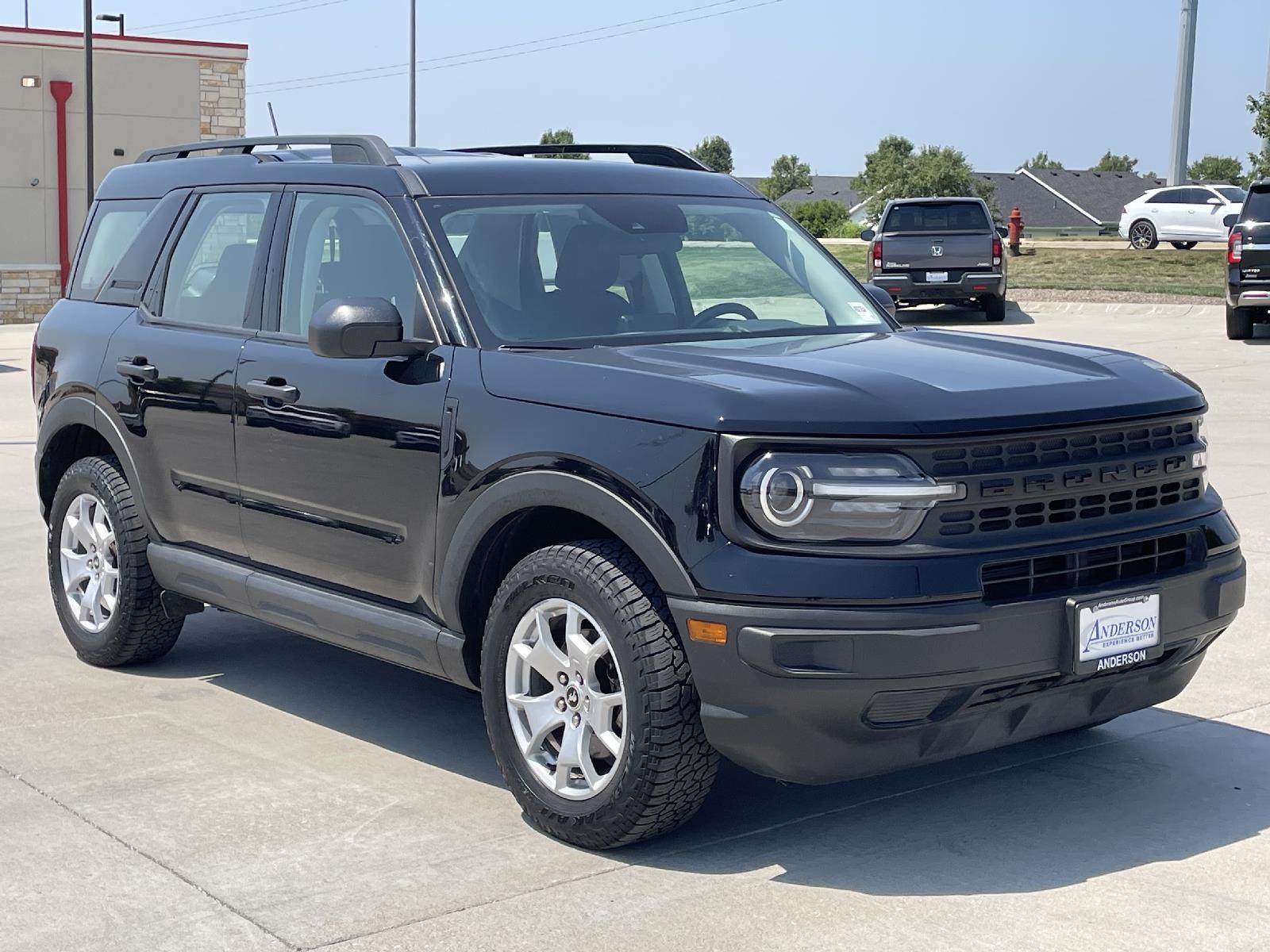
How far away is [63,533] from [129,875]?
2711 mm

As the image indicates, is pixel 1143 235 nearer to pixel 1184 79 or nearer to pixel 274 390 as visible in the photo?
pixel 1184 79

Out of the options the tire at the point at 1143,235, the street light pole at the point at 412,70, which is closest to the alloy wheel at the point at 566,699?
the tire at the point at 1143,235

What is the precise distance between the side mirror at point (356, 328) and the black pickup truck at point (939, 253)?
19.2 meters

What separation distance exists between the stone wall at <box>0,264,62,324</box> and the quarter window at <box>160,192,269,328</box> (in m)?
28.5

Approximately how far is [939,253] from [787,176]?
137 meters

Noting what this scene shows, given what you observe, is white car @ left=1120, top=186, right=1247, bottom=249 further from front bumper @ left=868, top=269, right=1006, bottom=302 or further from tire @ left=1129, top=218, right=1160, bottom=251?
front bumper @ left=868, top=269, right=1006, bottom=302

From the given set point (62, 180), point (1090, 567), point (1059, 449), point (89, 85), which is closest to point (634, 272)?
point (1059, 449)

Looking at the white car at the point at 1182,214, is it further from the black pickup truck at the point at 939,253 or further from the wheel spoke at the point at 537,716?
the wheel spoke at the point at 537,716

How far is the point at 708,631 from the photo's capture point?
4.12 metres

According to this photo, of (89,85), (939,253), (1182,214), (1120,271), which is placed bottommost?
(1120,271)

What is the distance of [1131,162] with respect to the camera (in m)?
177

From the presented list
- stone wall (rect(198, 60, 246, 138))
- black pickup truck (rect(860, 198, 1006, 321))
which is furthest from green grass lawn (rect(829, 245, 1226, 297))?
stone wall (rect(198, 60, 246, 138))

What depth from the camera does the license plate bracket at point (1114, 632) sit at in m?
4.25

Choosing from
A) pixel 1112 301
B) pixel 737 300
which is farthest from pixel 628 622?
pixel 1112 301
